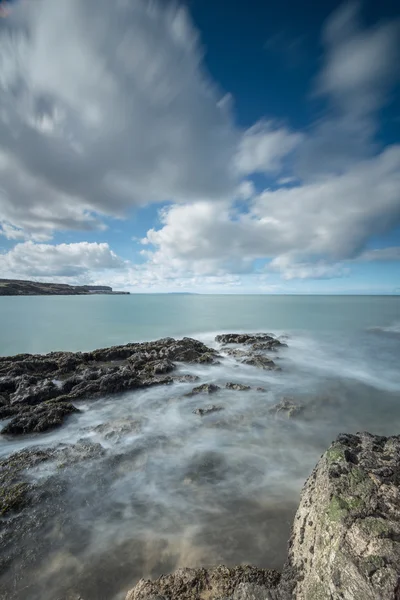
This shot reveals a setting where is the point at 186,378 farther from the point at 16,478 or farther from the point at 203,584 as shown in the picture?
the point at 203,584

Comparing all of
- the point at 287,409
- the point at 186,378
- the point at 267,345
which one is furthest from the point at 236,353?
the point at 287,409

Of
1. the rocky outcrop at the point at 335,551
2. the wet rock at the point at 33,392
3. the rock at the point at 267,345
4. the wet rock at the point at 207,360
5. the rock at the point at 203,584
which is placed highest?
the rocky outcrop at the point at 335,551

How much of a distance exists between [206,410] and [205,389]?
182 centimetres

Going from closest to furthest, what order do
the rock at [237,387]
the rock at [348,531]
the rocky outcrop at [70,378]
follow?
the rock at [348,531], the rocky outcrop at [70,378], the rock at [237,387]

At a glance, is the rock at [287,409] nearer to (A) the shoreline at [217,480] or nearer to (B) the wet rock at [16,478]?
(A) the shoreline at [217,480]

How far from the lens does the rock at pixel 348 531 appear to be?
8.36 feet

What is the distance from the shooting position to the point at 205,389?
1136 cm

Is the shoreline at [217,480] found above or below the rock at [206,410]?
above

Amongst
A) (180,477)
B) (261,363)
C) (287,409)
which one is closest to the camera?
(180,477)

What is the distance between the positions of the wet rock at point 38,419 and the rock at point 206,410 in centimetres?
408

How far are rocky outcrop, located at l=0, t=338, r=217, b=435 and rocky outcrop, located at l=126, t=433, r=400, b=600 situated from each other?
653 centimetres

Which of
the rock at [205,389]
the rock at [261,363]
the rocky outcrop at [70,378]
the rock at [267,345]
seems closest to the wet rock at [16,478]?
the rocky outcrop at [70,378]

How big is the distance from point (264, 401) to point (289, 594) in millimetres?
7822

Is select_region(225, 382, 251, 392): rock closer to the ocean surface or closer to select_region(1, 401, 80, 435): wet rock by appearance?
the ocean surface
